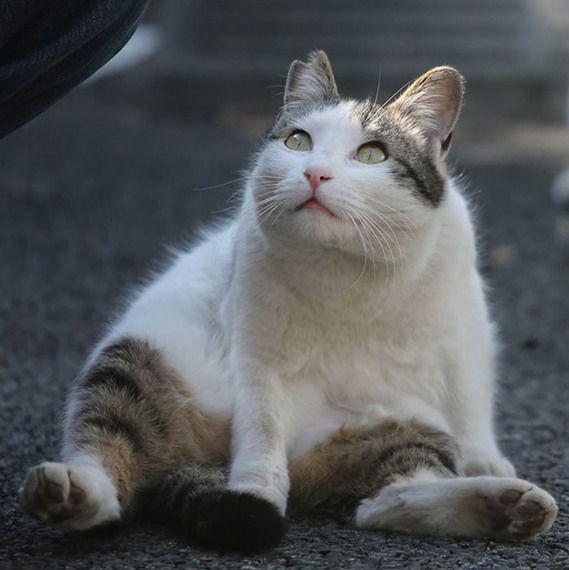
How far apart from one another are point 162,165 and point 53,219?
2.29 metres

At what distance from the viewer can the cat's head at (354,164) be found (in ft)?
8.49

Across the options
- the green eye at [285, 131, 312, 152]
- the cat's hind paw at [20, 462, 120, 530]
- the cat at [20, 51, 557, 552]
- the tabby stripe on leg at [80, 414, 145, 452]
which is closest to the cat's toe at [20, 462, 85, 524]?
the cat's hind paw at [20, 462, 120, 530]

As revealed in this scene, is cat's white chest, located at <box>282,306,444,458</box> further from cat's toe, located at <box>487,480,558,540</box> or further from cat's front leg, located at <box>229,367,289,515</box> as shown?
cat's toe, located at <box>487,480,558,540</box>

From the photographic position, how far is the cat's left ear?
2852 mm

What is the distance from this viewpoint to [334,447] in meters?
2.75

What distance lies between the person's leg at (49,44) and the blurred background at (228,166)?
781mm

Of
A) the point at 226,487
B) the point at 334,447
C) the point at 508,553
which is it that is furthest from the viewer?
the point at 334,447

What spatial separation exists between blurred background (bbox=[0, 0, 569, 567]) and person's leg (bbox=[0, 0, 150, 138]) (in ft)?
2.56

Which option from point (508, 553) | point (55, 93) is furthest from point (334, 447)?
point (55, 93)

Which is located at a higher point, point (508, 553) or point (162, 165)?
point (162, 165)

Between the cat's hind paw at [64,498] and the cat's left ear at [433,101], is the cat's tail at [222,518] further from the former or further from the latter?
the cat's left ear at [433,101]

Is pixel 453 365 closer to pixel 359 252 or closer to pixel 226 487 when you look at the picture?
pixel 359 252

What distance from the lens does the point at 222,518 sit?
7.64 ft

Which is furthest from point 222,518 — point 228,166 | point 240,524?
point 228,166
